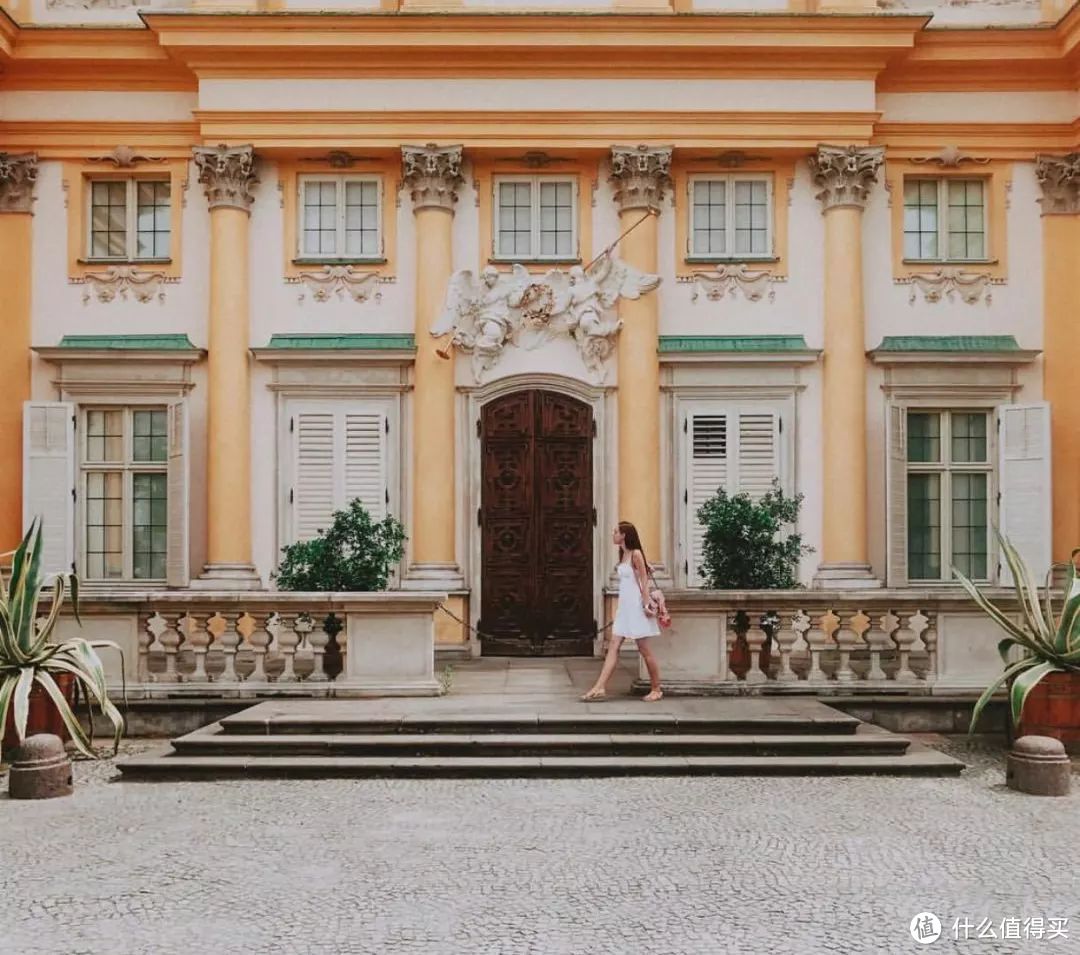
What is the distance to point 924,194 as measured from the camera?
15406 mm

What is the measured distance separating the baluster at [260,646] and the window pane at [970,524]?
807 centimetres

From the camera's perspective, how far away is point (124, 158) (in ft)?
49.4

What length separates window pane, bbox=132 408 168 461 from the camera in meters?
15.0

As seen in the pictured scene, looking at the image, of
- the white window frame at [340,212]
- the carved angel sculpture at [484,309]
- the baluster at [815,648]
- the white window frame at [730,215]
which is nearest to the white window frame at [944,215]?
the white window frame at [730,215]

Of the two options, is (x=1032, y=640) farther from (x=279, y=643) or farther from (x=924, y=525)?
(x=279, y=643)

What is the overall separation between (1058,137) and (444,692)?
9755 millimetres

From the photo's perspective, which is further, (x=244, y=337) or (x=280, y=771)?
(x=244, y=337)

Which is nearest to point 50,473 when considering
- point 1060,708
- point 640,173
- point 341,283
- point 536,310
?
point 341,283

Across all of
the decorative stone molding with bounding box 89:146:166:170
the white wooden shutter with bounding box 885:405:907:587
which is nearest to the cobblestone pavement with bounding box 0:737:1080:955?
the white wooden shutter with bounding box 885:405:907:587

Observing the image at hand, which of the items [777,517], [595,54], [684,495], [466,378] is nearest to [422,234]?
[466,378]

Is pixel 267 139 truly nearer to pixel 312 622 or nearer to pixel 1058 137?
pixel 312 622

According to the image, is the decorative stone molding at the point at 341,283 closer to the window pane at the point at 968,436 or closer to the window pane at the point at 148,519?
the window pane at the point at 148,519

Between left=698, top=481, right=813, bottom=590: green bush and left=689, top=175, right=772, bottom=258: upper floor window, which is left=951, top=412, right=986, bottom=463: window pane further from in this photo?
left=698, top=481, right=813, bottom=590: green bush

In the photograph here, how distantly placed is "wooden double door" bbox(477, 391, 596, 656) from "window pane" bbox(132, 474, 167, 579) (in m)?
3.67
